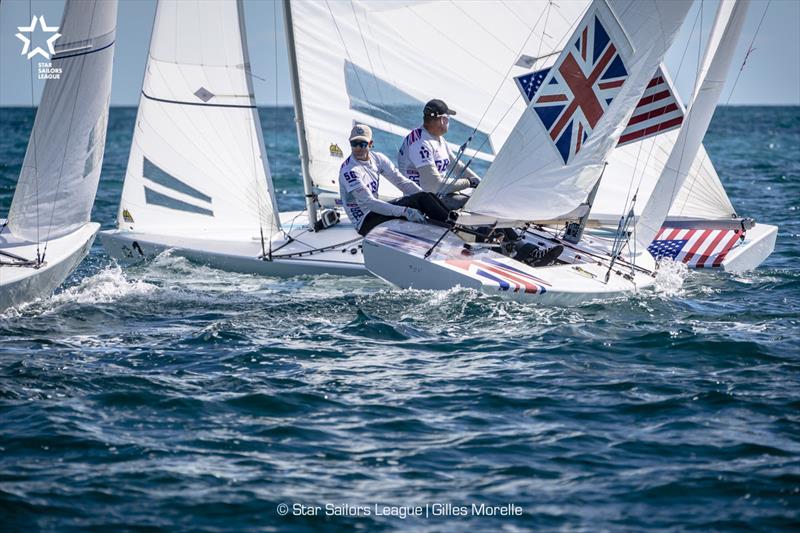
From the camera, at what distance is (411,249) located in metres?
8.15

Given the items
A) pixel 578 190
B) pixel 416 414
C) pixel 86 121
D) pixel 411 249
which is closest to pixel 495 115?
pixel 578 190

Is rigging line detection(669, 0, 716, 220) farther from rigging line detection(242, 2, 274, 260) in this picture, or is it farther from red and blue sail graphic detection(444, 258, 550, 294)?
rigging line detection(242, 2, 274, 260)

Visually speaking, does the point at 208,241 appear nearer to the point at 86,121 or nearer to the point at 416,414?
the point at 86,121

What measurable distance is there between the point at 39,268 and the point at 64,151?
1152 mm

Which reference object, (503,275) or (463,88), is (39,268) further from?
(463,88)

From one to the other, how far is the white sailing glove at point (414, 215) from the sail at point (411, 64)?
2175 millimetres

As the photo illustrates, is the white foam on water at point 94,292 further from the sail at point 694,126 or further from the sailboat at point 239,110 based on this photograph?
the sail at point 694,126

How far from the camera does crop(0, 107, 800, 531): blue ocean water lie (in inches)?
183

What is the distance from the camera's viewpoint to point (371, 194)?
9.15m

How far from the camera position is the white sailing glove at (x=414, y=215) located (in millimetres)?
8859

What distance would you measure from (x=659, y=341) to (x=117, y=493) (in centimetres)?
397

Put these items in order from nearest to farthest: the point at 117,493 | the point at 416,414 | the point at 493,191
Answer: the point at 117,493 < the point at 416,414 < the point at 493,191

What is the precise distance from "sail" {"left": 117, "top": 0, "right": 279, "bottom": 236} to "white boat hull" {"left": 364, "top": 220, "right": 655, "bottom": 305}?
8.64ft

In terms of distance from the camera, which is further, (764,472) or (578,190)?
(578,190)
